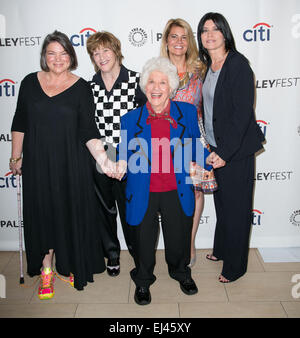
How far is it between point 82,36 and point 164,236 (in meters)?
1.83

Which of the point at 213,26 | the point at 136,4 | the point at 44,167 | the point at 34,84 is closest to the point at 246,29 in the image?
the point at 213,26

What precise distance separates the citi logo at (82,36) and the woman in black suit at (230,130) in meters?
1.00

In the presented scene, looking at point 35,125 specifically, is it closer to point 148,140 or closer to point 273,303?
point 148,140

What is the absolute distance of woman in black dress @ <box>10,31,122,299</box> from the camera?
7.66ft

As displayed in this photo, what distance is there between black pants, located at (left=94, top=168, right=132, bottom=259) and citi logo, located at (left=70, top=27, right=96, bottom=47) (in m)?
1.16

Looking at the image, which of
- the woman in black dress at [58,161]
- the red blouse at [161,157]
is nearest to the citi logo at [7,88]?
the woman in black dress at [58,161]

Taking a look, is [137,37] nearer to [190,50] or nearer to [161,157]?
[190,50]

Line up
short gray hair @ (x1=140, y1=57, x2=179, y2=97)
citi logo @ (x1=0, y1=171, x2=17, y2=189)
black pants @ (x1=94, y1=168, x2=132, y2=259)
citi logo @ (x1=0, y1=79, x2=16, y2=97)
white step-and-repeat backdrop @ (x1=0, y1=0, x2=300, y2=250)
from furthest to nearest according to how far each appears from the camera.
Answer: citi logo @ (x1=0, y1=171, x2=17, y2=189) → citi logo @ (x1=0, y1=79, x2=16, y2=97) → white step-and-repeat backdrop @ (x1=0, y1=0, x2=300, y2=250) → black pants @ (x1=94, y1=168, x2=132, y2=259) → short gray hair @ (x1=140, y1=57, x2=179, y2=97)

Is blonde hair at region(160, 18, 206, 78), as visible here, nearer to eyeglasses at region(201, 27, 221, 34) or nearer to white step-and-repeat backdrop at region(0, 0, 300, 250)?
eyeglasses at region(201, 27, 221, 34)

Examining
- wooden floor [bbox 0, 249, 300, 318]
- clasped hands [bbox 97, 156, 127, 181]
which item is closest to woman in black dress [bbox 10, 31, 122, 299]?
clasped hands [bbox 97, 156, 127, 181]

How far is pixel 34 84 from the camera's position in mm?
2369

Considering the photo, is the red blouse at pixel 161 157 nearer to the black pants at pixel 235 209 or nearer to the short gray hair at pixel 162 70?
the short gray hair at pixel 162 70

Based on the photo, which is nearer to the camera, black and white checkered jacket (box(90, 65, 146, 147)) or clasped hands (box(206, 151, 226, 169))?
clasped hands (box(206, 151, 226, 169))
